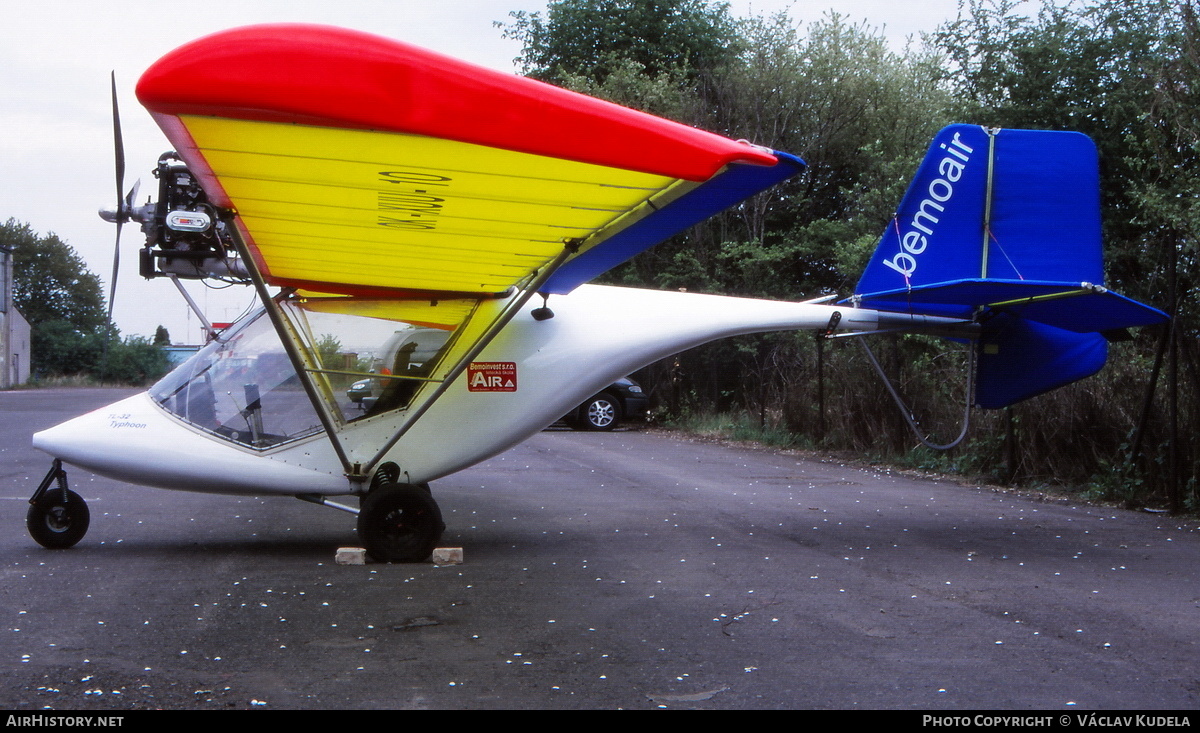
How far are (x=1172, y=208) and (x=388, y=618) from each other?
364 inches

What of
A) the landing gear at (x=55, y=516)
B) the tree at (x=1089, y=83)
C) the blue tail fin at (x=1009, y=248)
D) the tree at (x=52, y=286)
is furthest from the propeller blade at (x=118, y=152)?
the tree at (x=52, y=286)

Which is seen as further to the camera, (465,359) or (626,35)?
(626,35)

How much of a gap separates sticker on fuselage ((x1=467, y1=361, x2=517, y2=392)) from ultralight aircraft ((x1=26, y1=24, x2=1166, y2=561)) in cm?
2

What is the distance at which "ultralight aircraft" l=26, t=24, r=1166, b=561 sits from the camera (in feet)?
13.9

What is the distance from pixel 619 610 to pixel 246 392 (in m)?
3.40

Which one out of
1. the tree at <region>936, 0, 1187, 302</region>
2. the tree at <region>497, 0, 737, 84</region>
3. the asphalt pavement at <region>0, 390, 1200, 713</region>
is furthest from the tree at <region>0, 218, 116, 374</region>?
the asphalt pavement at <region>0, 390, 1200, 713</region>

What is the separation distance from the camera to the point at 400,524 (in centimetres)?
676

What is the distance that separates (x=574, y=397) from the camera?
24.7ft

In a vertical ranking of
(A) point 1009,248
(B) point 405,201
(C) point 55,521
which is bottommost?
(C) point 55,521

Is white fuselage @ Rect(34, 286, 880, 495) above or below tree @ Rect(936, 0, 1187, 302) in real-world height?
below

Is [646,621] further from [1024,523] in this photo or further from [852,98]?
[852,98]

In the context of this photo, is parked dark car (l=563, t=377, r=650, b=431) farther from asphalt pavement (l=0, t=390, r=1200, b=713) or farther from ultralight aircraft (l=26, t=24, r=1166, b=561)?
ultralight aircraft (l=26, t=24, r=1166, b=561)

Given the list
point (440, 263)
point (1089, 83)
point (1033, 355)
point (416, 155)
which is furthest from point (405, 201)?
point (1089, 83)

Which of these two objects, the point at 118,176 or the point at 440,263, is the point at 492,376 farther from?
the point at 118,176
